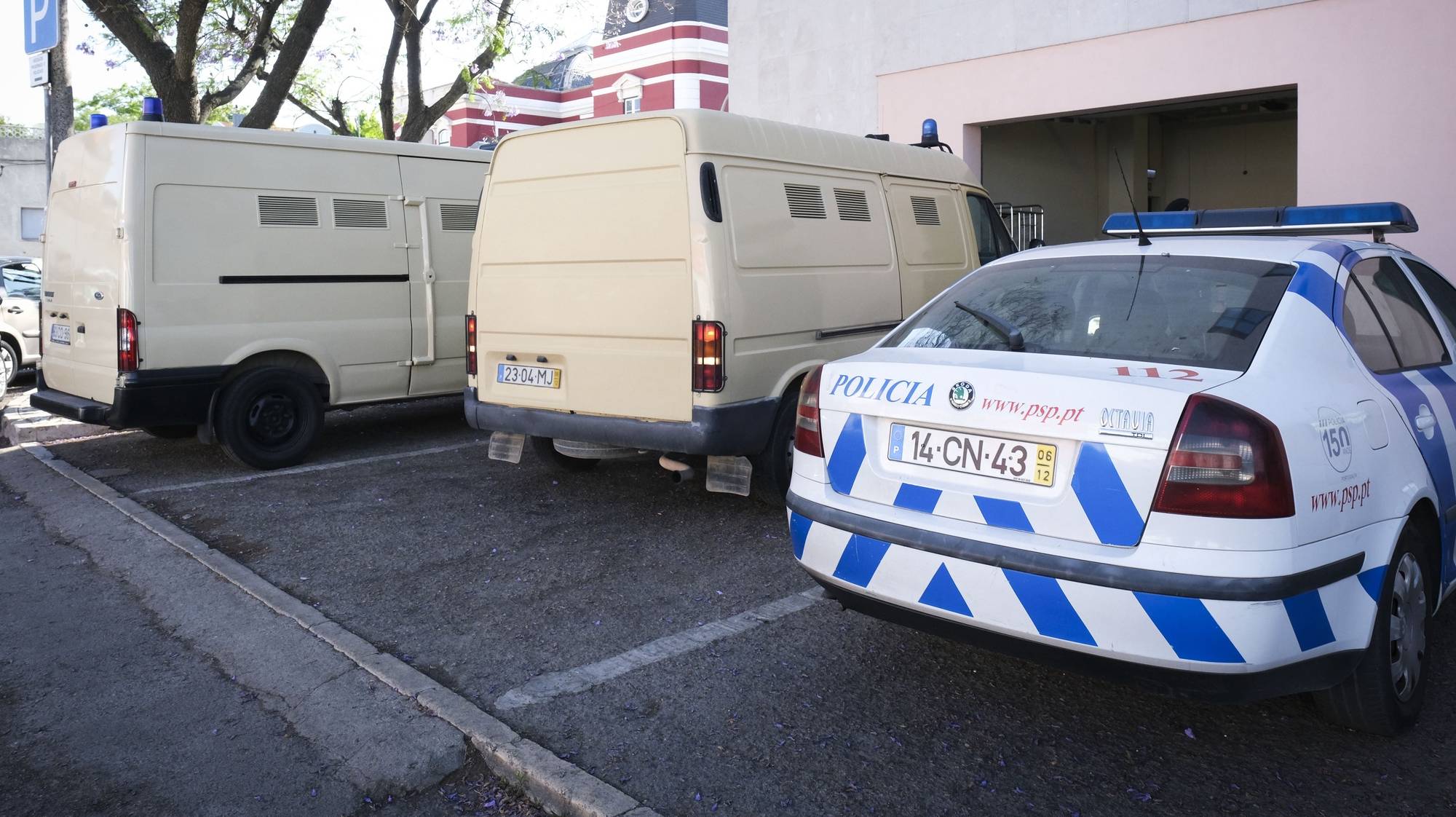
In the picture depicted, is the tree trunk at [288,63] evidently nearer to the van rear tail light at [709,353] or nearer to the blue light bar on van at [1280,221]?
the van rear tail light at [709,353]

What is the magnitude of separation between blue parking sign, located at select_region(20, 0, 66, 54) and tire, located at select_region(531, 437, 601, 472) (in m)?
6.24

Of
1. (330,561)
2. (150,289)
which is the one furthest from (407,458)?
(330,561)

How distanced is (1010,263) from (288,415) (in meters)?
5.77

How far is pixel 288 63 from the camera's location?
1174 centimetres

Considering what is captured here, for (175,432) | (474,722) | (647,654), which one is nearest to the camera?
(474,722)

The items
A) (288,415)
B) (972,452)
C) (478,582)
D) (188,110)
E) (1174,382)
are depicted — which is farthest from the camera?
(188,110)

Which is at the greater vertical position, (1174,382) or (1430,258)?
(1430,258)

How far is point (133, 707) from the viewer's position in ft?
12.9

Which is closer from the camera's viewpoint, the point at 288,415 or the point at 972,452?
the point at 972,452

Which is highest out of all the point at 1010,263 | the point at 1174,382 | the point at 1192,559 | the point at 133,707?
the point at 1010,263

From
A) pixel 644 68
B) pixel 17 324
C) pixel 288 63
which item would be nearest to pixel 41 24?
pixel 288 63

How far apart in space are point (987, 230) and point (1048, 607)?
5.40 metres

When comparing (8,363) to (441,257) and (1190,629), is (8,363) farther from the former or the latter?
(1190,629)

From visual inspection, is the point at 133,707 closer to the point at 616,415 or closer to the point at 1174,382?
the point at 616,415
